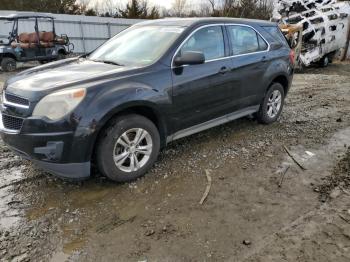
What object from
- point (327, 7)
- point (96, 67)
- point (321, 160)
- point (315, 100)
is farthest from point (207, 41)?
point (327, 7)

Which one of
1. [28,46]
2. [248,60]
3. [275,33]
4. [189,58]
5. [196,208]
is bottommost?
[196,208]

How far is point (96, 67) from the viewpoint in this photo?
14.5 feet

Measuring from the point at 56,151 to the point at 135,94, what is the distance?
41.2 inches

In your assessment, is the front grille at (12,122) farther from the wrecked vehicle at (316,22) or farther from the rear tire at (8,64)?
the wrecked vehicle at (316,22)

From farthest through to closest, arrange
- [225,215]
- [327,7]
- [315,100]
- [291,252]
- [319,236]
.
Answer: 1. [327,7]
2. [315,100]
3. [225,215]
4. [319,236]
5. [291,252]

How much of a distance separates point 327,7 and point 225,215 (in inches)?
525

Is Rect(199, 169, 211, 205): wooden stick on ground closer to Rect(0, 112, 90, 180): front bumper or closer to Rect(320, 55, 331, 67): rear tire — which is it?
Rect(0, 112, 90, 180): front bumper

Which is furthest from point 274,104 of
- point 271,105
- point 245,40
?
point 245,40

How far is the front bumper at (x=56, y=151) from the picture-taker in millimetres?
3611

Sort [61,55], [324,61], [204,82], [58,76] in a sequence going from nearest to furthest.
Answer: [58,76] → [204,82] → [324,61] → [61,55]

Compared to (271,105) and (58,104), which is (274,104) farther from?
(58,104)

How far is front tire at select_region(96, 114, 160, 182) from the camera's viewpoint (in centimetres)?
391

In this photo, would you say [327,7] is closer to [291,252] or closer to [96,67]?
[96,67]

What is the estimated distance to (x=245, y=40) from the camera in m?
5.60
